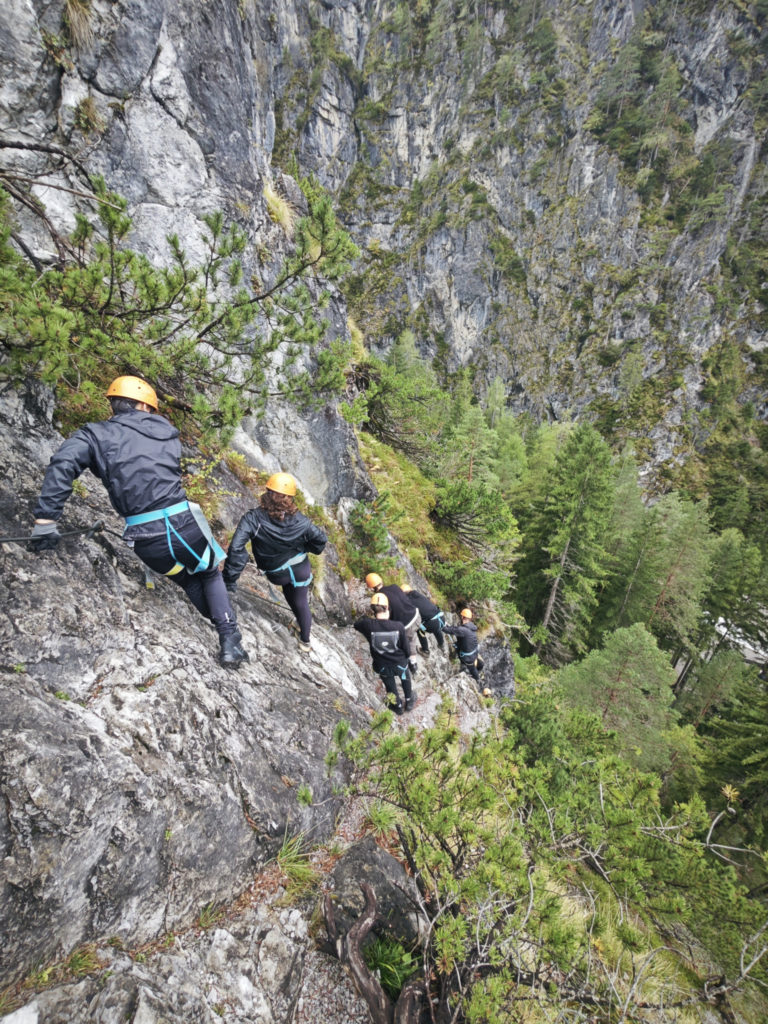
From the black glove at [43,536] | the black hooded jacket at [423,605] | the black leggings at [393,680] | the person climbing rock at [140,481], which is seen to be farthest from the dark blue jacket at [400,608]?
the black glove at [43,536]

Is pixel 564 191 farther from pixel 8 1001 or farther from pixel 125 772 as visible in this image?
pixel 8 1001

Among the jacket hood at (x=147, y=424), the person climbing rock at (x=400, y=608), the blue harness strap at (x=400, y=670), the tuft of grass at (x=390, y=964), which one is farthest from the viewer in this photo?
the person climbing rock at (x=400, y=608)

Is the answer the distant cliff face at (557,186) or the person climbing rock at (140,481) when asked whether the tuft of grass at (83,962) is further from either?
the distant cliff face at (557,186)

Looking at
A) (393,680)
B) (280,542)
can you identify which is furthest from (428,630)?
(280,542)

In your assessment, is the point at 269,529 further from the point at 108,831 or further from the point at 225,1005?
the point at 225,1005

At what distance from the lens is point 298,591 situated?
5.01 metres

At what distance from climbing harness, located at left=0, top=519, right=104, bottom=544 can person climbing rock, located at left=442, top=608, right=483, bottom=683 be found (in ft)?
21.7

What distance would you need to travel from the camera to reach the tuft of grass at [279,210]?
785 cm

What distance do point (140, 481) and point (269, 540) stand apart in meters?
1.53

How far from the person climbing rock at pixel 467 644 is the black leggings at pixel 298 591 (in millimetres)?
4175

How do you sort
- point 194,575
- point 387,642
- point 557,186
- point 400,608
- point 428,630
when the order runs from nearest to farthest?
point 194,575, point 387,642, point 400,608, point 428,630, point 557,186

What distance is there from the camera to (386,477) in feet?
35.3

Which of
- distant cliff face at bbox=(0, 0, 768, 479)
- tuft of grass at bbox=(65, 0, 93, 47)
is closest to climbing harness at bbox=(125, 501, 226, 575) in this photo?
tuft of grass at bbox=(65, 0, 93, 47)

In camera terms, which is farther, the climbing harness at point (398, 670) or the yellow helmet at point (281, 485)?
the climbing harness at point (398, 670)
